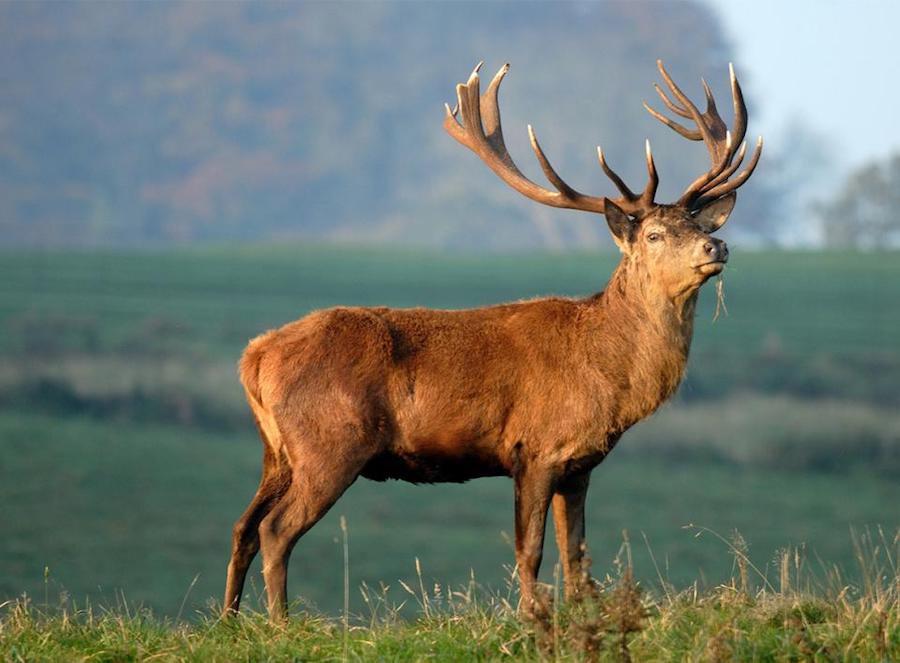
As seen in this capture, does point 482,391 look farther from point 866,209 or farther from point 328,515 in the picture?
point 866,209

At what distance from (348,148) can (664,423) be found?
7257cm

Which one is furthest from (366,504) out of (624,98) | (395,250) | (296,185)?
(624,98)

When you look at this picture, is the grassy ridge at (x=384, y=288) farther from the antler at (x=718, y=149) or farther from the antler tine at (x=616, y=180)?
the antler tine at (x=616, y=180)

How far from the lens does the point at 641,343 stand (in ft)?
27.3

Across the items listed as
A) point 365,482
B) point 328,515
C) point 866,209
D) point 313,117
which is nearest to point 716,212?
point 328,515

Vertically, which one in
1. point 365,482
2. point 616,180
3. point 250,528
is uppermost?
point 616,180

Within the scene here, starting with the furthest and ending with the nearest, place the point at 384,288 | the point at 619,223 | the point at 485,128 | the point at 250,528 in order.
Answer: the point at 384,288 < the point at 485,128 < the point at 619,223 < the point at 250,528

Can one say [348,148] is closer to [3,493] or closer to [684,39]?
[684,39]

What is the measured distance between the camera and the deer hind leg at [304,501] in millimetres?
7758

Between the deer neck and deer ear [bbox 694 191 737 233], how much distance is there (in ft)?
1.59

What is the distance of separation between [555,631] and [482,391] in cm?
204

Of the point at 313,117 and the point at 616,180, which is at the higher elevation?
the point at 313,117

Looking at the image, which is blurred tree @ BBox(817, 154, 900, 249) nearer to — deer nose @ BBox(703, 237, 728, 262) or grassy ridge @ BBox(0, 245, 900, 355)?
grassy ridge @ BBox(0, 245, 900, 355)

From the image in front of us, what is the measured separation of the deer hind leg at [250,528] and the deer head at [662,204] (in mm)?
2062
